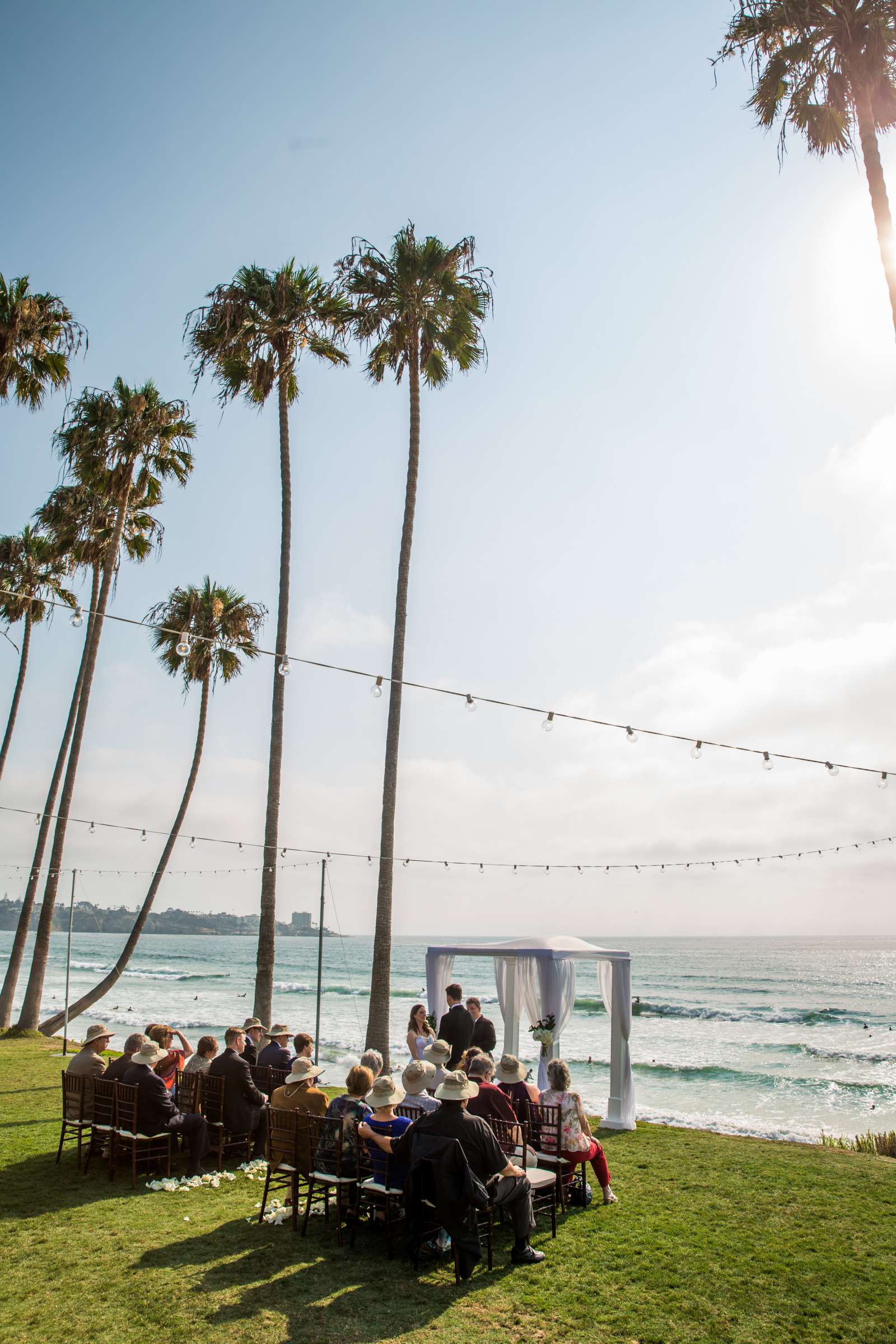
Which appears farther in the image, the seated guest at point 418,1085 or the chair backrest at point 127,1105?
the chair backrest at point 127,1105

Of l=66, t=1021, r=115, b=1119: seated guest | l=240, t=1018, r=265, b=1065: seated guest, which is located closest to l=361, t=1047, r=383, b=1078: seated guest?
l=240, t=1018, r=265, b=1065: seated guest

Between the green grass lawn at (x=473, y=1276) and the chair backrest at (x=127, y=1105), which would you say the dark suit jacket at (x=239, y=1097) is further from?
the chair backrest at (x=127, y=1105)

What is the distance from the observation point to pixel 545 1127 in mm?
6699

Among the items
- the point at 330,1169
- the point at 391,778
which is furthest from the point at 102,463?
the point at 330,1169

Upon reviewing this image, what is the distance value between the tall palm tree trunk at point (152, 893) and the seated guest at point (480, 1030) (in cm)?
993

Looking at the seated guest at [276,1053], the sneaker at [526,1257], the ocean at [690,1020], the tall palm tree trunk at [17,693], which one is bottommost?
the ocean at [690,1020]

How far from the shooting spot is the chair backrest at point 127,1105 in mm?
7316

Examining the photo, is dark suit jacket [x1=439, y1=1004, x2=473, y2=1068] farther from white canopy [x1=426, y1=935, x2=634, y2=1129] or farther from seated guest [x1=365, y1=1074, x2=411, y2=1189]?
seated guest [x1=365, y1=1074, x2=411, y2=1189]

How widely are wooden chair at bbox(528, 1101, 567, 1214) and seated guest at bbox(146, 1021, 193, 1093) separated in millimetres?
3606

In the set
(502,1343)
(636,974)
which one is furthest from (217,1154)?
(636,974)

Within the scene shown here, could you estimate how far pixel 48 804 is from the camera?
64.2 ft

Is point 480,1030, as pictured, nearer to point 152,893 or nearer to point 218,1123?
point 218,1123

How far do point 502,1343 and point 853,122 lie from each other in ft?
33.2

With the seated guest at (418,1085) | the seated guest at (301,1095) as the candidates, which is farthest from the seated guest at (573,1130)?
the seated guest at (301,1095)
